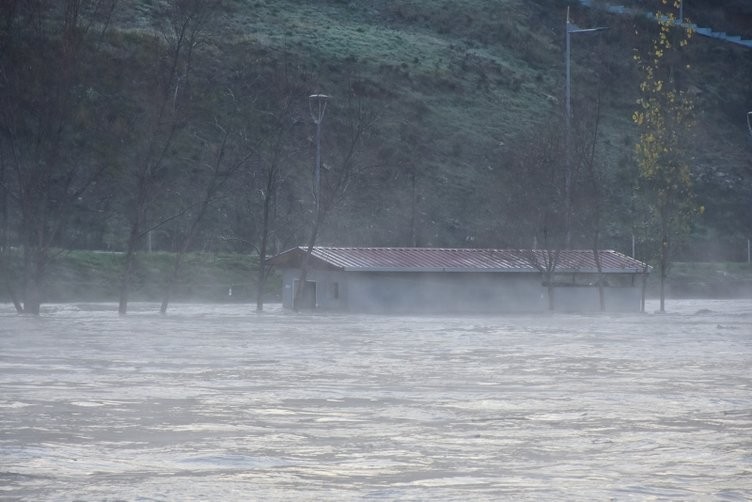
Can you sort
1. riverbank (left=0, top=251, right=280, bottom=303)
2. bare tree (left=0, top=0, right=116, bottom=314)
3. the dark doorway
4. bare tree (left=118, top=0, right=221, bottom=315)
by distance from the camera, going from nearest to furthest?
bare tree (left=0, top=0, right=116, bottom=314) → bare tree (left=118, top=0, right=221, bottom=315) → the dark doorway → riverbank (left=0, top=251, right=280, bottom=303)

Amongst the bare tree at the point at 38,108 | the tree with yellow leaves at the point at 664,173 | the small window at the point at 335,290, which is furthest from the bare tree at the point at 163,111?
the tree with yellow leaves at the point at 664,173

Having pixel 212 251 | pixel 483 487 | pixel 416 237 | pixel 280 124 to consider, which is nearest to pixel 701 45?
pixel 416 237

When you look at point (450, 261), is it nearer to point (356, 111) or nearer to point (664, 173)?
point (664, 173)

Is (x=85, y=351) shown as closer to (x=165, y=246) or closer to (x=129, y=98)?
(x=165, y=246)

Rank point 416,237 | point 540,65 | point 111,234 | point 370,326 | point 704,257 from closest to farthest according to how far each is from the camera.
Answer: point 370,326 < point 111,234 < point 416,237 < point 704,257 < point 540,65

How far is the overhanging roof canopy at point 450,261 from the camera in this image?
51.4 meters

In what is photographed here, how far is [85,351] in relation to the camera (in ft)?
92.6

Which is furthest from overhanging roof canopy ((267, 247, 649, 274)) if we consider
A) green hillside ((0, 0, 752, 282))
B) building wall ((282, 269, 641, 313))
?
green hillside ((0, 0, 752, 282))

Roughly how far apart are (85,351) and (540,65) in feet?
315

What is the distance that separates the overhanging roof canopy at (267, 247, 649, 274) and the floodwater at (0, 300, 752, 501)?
18.4 meters

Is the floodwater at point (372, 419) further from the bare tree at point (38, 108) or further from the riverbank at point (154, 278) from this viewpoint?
the riverbank at point (154, 278)

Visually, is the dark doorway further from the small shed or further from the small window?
the small window

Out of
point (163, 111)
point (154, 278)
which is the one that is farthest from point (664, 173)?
point (154, 278)

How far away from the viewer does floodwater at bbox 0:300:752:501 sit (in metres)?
12.1
